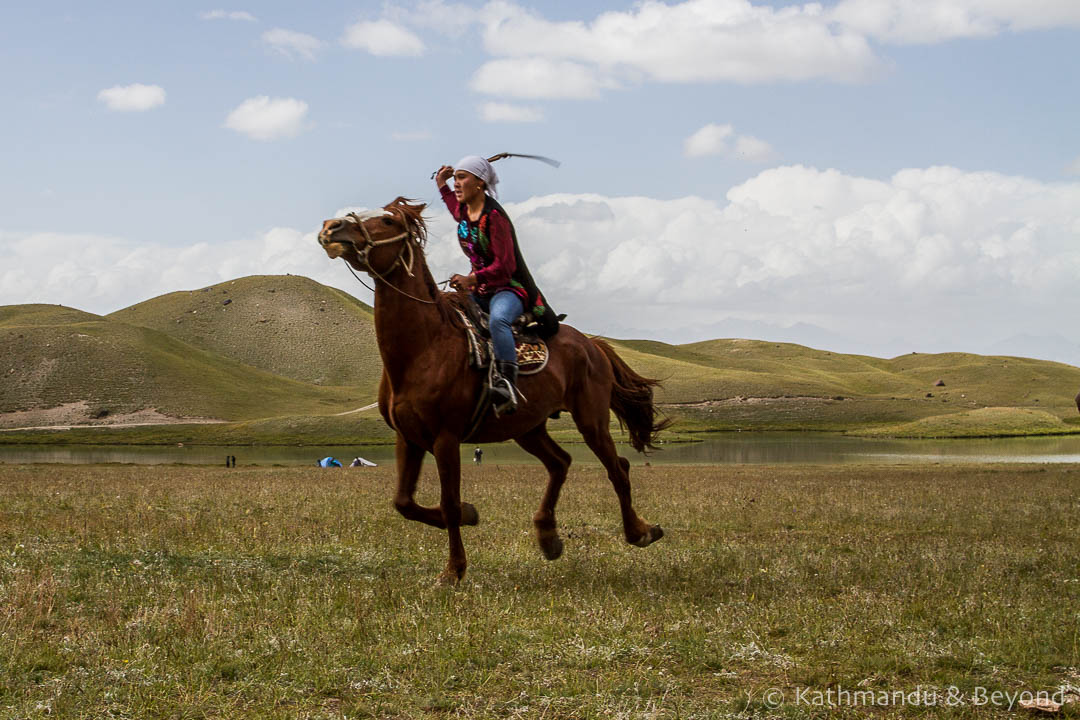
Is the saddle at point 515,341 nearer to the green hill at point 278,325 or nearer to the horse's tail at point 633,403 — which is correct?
the horse's tail at point 633,403

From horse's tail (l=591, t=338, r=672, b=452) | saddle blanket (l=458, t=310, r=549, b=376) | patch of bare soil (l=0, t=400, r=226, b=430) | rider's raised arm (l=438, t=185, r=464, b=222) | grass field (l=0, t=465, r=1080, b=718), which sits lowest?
patch of bare soil (l=0, t=400, r=226, b=430)

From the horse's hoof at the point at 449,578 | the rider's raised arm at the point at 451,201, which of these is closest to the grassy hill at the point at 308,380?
the rider's raised arm at the point at 451,201

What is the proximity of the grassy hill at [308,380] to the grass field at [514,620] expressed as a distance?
205ft

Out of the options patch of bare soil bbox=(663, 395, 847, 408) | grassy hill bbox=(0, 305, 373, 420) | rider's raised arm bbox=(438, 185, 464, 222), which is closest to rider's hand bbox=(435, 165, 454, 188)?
rider's raised arm bbox=(438, 185, 464, 222)

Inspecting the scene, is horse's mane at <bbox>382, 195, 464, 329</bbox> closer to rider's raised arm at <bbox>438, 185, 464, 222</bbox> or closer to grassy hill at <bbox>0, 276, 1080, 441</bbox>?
rider's raised arm at <bbox>438, 185, 464, 222</bbox>

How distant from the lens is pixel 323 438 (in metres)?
82.8

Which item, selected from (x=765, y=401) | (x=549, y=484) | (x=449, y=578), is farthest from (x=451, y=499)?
(x=765, y=401)

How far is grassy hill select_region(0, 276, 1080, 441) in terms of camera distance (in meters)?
100

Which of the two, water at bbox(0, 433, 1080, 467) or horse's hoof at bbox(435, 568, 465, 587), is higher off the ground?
horse's hoof at bbox(435, 568, 465, 587)

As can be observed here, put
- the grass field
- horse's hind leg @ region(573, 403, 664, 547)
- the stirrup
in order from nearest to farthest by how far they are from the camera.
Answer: the grass field → the stirrup → horse's hind leg @ region(573, 403, 664, 547)

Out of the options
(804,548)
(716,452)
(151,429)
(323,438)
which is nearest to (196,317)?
(151,429)

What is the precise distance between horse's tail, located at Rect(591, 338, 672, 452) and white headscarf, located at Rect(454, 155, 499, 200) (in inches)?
110

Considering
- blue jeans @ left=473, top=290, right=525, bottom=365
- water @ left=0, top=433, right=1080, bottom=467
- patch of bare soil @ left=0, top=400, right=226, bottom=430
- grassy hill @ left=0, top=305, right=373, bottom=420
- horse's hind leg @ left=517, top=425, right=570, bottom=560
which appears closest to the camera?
blue jeans @ left=473, top=290, right=525, bottom=365

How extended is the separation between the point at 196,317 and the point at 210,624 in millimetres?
182710
